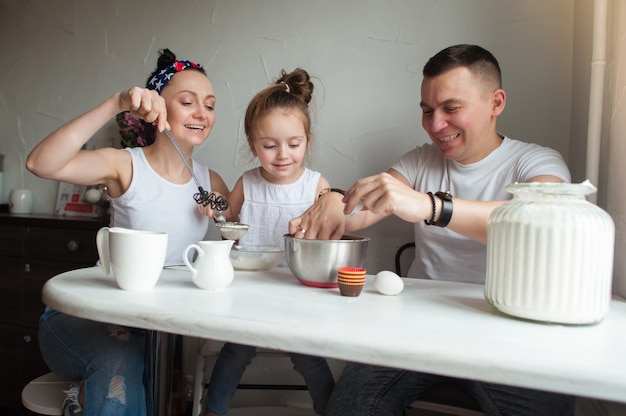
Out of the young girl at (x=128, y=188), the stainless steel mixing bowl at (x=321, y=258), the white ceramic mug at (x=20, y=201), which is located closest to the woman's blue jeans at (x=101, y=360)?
the young girl at (x=128, y=188)

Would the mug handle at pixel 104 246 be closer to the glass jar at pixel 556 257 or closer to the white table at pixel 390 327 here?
the white table at pixel 390 327

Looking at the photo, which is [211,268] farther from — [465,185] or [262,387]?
[262,387]

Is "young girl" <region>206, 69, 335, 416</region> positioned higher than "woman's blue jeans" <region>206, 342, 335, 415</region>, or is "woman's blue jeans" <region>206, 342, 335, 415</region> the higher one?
"young girl" <region>206, 69, 335, 416</region>

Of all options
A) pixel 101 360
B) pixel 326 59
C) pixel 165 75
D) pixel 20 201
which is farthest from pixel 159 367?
pixel 20 201

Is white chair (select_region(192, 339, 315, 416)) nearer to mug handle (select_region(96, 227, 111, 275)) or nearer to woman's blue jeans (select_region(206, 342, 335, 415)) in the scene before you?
woman's blue jeans (select_region(206, 342, 335, 415))

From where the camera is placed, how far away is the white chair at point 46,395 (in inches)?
44.6

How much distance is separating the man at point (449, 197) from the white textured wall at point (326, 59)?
26 cm

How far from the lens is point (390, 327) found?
73 cm

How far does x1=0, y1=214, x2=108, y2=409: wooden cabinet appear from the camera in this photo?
2062 millimetres

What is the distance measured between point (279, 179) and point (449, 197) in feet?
2.42

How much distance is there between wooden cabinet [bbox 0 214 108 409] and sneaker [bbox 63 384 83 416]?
3.28 ft

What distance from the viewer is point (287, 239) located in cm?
107

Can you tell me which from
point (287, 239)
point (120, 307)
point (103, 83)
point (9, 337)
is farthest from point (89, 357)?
point (103, 83)

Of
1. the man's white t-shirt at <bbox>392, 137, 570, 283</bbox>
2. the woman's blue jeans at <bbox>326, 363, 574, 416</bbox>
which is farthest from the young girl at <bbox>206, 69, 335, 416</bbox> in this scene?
the man's white t-shirt at <bbox>392, 137, 570, 283</bbox>
